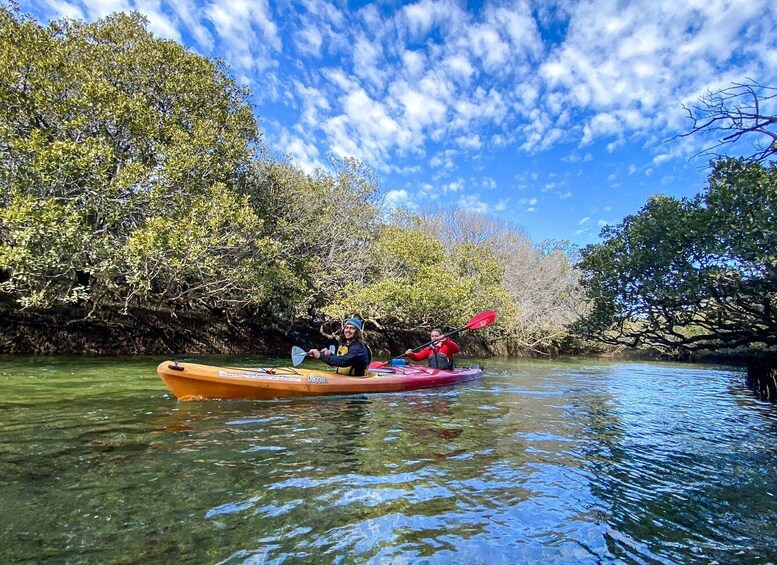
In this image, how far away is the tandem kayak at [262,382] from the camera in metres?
6.18

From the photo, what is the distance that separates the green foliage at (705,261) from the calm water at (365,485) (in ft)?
10.9

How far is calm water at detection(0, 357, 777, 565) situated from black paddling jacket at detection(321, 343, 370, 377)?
4.85 feet

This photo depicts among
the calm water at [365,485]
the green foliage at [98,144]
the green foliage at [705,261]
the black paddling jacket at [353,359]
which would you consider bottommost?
the calm water at [365,485]

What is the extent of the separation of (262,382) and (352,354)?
173 centimetres

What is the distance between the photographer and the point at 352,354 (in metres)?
7.88

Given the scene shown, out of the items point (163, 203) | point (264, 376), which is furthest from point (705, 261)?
point (163, 203)

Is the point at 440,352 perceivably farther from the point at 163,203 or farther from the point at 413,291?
the point at 163,203

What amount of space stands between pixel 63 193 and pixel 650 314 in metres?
13.7

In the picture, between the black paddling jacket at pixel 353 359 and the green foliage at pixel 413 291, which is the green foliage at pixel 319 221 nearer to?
the green foliage at pixel 413 291

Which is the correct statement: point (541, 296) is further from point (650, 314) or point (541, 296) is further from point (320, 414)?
point (320, 414)

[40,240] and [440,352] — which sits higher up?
[40,240]

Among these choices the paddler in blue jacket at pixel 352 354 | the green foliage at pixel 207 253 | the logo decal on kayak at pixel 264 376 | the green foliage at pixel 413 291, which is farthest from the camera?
the green foliage at pixel 413 291

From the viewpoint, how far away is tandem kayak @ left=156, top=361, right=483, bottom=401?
6.18m

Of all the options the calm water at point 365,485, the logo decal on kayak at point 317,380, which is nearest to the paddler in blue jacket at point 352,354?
the logo decal on kayak at point 317,380
